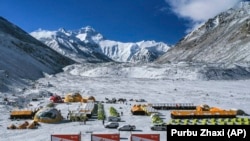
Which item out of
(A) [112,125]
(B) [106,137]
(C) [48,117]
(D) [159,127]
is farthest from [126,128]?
(B) [106,137]

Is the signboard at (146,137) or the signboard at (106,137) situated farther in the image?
the signboard at (106,137)

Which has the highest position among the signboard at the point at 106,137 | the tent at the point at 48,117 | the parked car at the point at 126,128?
the tent at the point at 48,117

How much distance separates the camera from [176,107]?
228 ft

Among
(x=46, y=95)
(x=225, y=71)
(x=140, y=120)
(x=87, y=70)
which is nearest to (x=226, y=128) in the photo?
(x=140, y=120)

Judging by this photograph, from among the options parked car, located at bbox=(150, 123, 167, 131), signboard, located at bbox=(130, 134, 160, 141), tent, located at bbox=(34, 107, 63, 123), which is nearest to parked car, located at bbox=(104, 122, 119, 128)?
parked car, located at bbox=(150, 123, 167, 131)

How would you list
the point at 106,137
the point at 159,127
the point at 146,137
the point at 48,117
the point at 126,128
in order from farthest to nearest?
the point at 48,117, the point at 126,128, the point at 159,127, the point at 106,137, the point at 146,137

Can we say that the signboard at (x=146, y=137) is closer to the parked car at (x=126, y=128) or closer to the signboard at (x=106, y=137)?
the signboard at (x=106, y=137)

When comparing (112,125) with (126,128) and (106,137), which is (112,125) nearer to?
(126,128)

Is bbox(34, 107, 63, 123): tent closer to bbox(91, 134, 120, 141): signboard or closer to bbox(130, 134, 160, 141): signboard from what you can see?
bbox(91, 134, 120, 141): signboard

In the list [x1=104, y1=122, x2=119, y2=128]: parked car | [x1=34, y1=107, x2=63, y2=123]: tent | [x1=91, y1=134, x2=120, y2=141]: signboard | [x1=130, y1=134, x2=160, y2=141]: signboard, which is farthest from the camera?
[x1=34, y1=107, x2=63, y2=123]: tent

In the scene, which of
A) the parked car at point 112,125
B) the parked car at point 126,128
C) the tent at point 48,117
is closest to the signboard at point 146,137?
the parked car at point 126,128

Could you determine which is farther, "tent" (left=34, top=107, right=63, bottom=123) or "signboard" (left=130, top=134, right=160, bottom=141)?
"tent" (left=34, top=107, right=63, bottom=123)

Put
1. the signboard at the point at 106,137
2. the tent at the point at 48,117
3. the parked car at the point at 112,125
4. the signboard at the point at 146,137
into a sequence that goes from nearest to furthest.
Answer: the signboard at the point at 146,137, the signboard at the point at 106,137, the parked car at the point at 112,125, the tent at the point at 48,117

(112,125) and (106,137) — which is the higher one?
(106,137)
